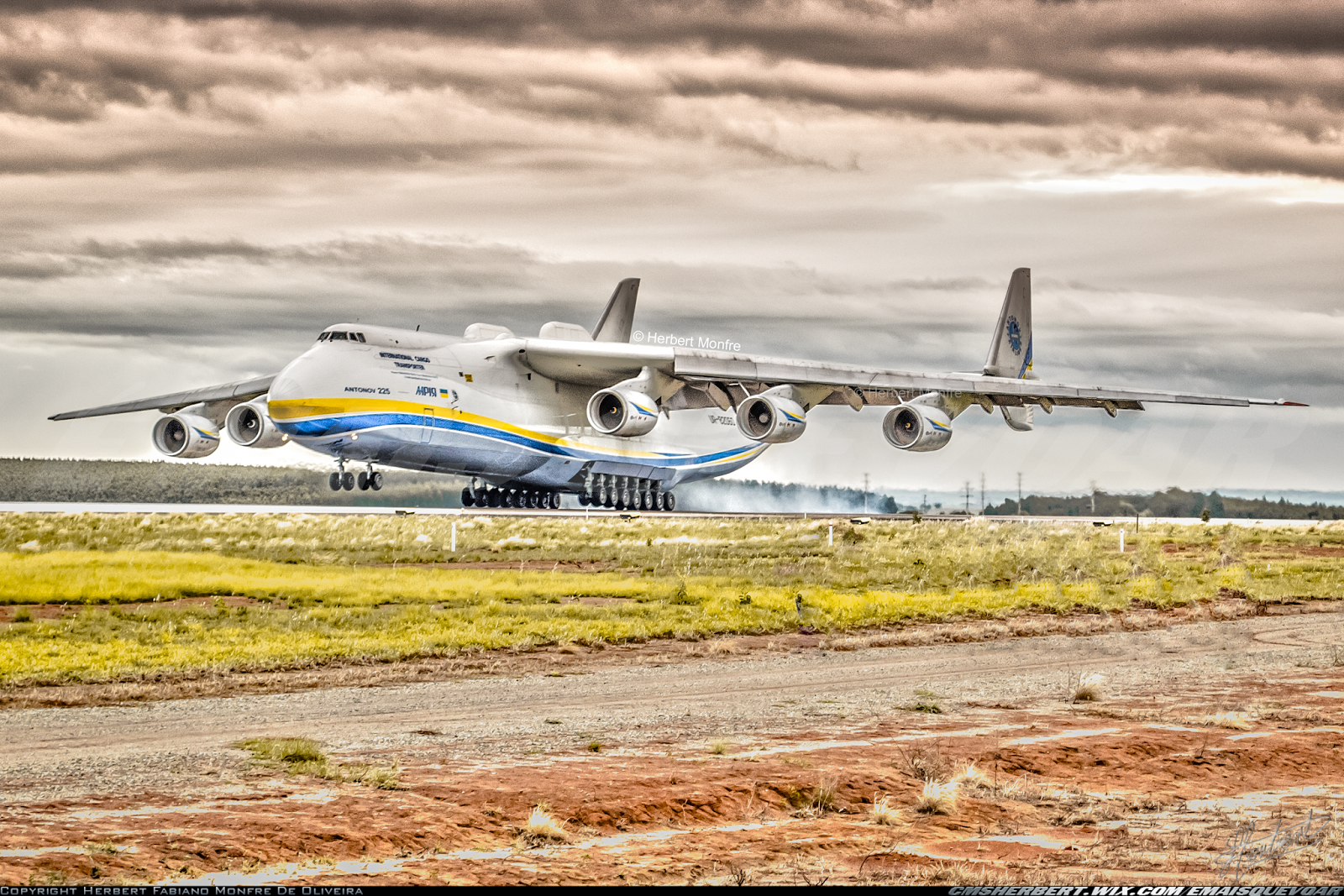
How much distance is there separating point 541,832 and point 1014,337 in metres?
46.7

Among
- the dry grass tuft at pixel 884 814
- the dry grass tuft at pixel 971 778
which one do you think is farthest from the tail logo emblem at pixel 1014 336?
the dry grass tuft at pixel 884 814

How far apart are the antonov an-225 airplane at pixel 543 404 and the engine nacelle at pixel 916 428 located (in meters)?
0.04

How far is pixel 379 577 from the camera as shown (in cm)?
2600

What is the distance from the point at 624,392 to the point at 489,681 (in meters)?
24.5

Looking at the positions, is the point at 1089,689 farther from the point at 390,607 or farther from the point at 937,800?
the point at 390,607

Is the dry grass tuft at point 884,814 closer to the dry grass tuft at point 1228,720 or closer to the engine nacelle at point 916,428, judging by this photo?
the dry grass tuft at point 1228,720

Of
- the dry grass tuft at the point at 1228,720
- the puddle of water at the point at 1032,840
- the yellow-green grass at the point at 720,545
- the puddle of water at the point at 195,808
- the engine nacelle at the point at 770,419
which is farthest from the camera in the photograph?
the engine nacelle at the point at 770,419

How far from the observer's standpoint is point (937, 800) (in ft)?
29.3

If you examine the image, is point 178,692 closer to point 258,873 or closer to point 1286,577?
point 258,873

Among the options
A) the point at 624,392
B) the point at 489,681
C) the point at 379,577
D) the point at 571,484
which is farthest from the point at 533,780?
the point at 571,484

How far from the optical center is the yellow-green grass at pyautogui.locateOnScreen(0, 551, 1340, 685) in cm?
1700

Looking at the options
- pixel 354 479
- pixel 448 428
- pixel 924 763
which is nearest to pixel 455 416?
pixel 448 428

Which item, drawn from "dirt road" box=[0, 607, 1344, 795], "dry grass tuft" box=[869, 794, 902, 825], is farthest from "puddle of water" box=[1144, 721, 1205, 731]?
"dry grass tuft" box=[869, 794, 902, 825]

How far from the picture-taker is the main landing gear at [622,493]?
152 feet
